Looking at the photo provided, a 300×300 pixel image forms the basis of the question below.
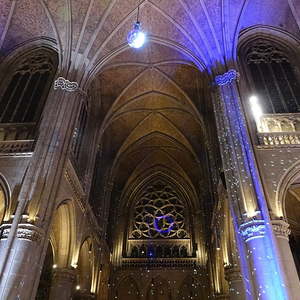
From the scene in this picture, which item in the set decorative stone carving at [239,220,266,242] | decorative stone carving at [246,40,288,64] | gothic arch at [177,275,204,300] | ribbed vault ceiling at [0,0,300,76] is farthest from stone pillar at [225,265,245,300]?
decorative stone carving at [246,40,288,64]

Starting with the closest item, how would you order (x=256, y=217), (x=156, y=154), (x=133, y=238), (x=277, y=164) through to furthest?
(x=256, y=217) < (x=277, y=164) < (x=133, y=238) < (x=156, y=154)

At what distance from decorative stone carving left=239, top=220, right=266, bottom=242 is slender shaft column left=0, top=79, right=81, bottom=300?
194 inches

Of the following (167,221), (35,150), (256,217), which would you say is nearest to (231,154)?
(256,217)

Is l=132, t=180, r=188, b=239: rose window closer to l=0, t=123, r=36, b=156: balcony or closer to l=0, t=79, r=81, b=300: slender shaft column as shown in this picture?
l=0, t=123, r=36, b=156: balcony

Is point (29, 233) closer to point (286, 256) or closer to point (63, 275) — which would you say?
point (63, 275)

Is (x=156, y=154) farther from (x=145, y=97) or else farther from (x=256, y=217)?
(x=256, y=217)

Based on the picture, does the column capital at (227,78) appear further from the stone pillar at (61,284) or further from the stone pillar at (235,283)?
the stone pillar at (61,284)

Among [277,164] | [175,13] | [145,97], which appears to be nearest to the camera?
[277,164]

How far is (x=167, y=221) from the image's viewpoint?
63.5 feet

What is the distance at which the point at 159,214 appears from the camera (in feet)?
64.1

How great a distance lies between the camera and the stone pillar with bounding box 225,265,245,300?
420 inches

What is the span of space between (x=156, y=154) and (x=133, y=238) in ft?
16.8

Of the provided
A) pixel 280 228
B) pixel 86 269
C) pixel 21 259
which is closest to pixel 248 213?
pixel 280 228

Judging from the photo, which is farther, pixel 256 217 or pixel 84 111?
pixel 84 111
